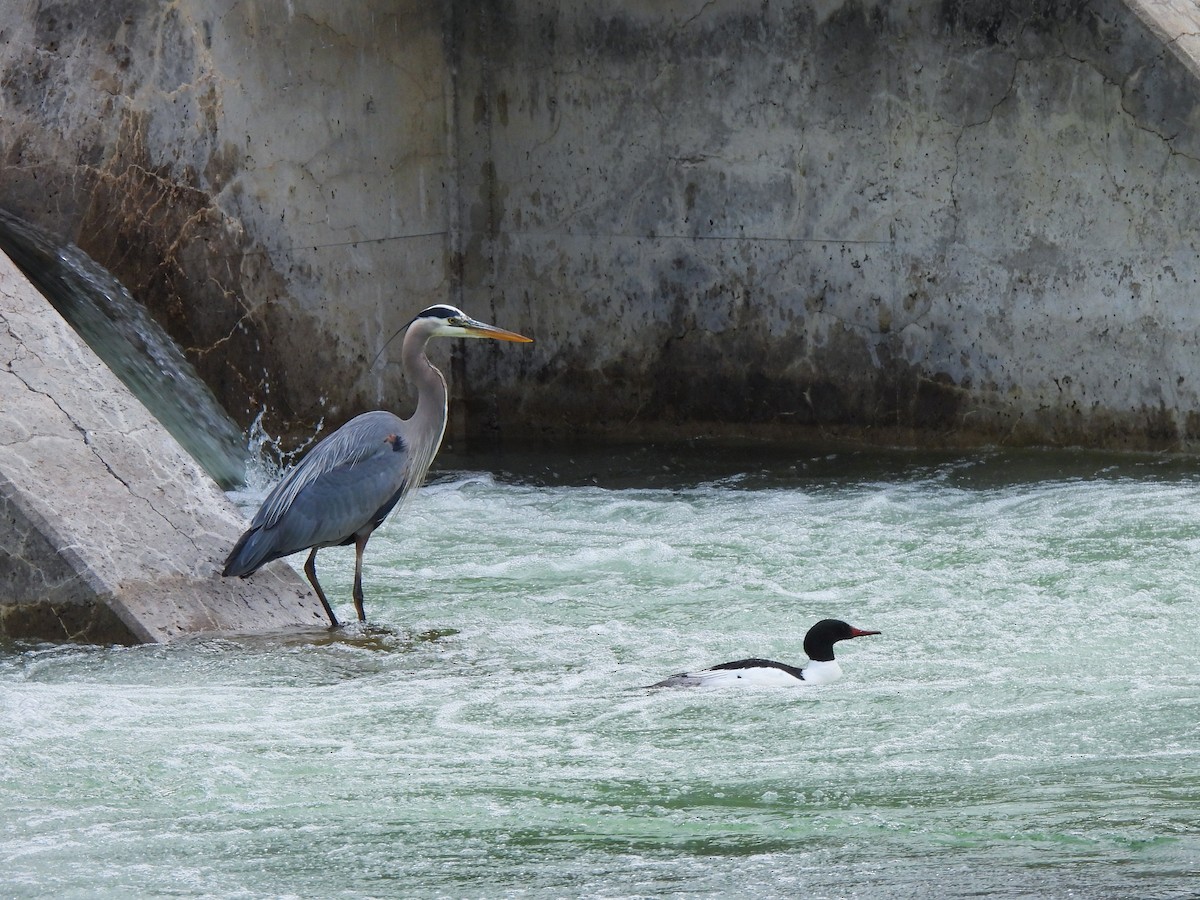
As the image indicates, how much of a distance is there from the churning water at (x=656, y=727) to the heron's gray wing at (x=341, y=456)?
46 cm

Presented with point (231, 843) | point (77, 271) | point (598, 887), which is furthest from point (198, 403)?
point (598, 887)

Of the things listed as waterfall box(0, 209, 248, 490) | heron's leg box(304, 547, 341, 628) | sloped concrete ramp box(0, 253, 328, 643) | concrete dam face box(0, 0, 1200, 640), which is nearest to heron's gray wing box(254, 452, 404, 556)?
heron's leg box(304, 547, 341, 628)

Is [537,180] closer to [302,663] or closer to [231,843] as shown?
[302,663]

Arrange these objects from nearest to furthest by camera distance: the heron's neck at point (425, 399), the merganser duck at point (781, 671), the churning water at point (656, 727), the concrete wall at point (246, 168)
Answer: the churning water at point (656, 727)
the merganser duck at point (781, 671)
the heron's neck at point (425, 399)
the concrete wall at point (246, 168)

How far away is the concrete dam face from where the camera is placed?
971cm

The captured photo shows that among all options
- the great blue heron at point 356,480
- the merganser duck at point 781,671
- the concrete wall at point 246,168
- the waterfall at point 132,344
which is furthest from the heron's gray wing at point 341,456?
the concrete wall at point 246,168

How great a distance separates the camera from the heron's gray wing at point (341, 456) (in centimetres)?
663

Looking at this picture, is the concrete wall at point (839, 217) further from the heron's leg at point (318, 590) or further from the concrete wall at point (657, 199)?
the heron's leg at point (318, 590)

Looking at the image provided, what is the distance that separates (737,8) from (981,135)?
5.11 ft

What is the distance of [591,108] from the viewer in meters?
11.0

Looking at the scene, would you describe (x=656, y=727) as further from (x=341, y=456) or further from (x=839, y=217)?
(x=839, y=217)

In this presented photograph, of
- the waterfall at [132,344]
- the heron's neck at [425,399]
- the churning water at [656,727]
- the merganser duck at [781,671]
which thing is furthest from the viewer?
the waterfall at [132,344]

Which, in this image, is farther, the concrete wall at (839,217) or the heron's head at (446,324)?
the concrete wall at (839,217)

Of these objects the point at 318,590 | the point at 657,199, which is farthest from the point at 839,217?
the point at 318,590
